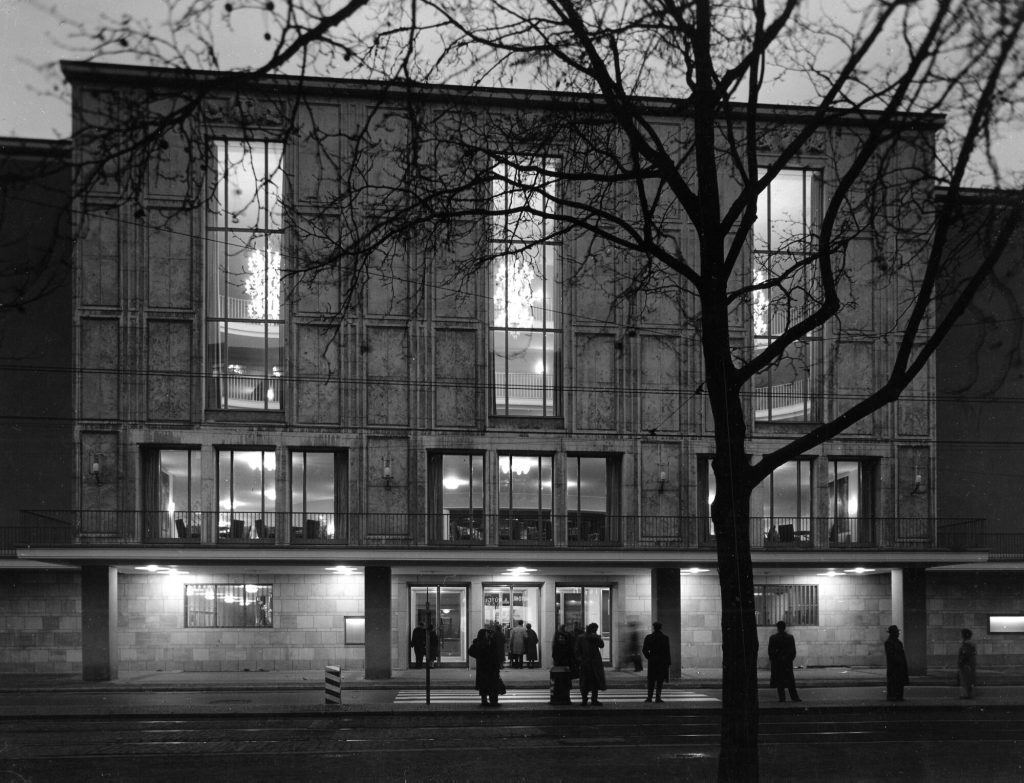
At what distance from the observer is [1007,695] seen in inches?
1105

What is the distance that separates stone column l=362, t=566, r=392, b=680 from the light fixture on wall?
58.4ft

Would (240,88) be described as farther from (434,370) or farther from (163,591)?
(163,591)

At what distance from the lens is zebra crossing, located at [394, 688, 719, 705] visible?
1008 inches

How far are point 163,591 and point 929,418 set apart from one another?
1031 inches

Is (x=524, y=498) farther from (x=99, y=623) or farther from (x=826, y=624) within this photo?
(x=99, y=623)

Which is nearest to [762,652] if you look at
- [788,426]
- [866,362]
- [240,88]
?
[788,426]

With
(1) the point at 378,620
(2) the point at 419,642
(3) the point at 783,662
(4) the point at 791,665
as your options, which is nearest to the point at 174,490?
(1) the point at 378,620

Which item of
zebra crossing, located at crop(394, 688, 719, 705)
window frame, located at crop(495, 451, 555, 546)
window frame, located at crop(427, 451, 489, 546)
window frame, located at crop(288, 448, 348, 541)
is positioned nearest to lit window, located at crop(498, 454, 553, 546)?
window frame, located at crop(495, 451, 555, 546)

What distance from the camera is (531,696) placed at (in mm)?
27078

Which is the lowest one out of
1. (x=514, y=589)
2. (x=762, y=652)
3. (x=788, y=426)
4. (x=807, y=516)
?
(x=762, y=652)

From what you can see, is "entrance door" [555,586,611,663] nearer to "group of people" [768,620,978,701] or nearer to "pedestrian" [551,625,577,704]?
"pedestrian" [551,625,577,704]

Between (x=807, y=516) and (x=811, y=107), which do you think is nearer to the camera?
(x=811, y=107)

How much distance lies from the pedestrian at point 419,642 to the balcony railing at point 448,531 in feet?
9.01

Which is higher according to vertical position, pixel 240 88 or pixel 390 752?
pixel 240 88
